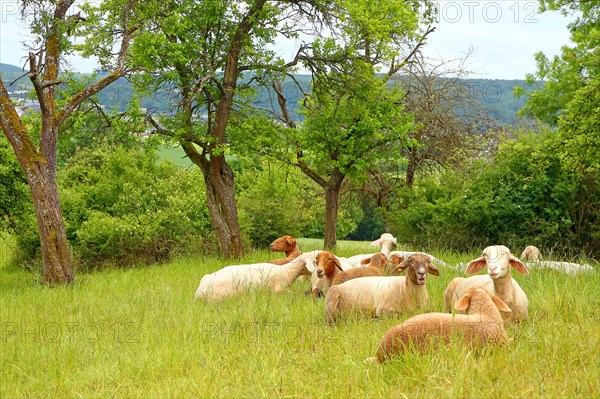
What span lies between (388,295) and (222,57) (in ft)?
37.3

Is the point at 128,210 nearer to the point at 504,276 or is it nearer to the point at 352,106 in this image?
the point at 352,106

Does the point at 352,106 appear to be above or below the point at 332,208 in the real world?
above

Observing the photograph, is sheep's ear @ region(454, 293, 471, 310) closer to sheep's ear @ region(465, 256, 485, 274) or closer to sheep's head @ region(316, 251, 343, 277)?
sheep's ear @ region(465, 256, 485, 274)

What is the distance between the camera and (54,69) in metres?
16.2

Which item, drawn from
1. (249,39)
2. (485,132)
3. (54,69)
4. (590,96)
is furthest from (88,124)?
(485,132)

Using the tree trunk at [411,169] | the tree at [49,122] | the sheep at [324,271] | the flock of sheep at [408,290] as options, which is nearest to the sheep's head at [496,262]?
the flock of sheep at [408,290]

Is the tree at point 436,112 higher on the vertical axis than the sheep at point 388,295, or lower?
higher

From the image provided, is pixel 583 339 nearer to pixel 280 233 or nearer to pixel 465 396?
pixel 465 396

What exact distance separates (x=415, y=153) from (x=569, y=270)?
Answer: 16.1 meters

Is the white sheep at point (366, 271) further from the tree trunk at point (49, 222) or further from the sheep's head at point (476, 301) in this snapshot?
the tree trunk at point (49, 222)

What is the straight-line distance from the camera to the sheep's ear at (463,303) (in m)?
6.44

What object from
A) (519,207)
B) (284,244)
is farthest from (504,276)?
(519,207)

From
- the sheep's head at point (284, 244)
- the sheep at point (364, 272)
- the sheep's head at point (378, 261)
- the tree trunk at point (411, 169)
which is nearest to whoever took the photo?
the sheep at point (364, 272)

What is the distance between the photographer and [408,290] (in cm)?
853
